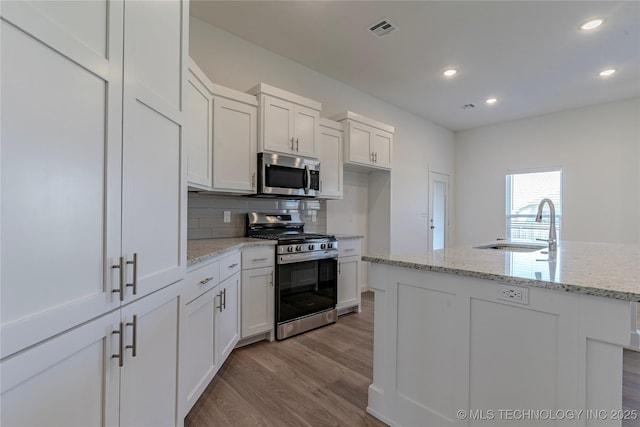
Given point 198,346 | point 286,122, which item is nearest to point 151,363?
point 198,346

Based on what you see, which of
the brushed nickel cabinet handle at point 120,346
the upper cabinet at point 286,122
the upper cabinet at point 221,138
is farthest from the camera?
the upper cabinet at point 286,122

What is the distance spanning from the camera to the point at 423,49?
3.27 m

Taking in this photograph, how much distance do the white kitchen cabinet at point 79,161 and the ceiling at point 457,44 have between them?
6.33ft

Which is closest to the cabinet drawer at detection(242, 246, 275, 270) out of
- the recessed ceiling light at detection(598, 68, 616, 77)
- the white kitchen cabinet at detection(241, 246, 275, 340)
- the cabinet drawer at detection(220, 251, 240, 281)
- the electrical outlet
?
the white kitchen cabinet at detection(241, 246, 275, 340)

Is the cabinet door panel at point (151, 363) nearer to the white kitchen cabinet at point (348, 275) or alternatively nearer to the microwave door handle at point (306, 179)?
the microwave door handle at point (306, 179)

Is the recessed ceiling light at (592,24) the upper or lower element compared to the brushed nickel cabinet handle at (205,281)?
upper

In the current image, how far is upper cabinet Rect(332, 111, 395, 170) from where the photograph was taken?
147 inches

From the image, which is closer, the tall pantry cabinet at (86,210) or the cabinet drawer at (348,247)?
the tall pantry cabinet at (86,210)

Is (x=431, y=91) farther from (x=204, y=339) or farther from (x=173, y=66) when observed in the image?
(x=204, y=339)

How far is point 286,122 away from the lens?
3037mm

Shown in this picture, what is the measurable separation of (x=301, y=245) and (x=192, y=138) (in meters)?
1.33

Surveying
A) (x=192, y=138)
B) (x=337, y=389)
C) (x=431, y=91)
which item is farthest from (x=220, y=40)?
Answer: (x=337, y=389)

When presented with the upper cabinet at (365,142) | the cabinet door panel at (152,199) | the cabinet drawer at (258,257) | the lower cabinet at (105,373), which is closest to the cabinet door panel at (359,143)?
the upper cabinet at (365,142)

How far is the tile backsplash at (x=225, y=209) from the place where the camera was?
2.84 m
